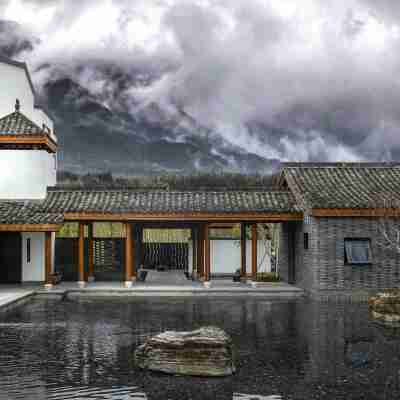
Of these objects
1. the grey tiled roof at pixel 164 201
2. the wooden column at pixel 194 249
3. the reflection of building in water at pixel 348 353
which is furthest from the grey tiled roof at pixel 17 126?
the reflection of building in water at pixel 348 353

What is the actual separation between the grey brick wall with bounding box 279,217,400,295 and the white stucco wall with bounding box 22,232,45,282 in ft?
36.7

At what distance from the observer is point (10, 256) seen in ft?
79.0

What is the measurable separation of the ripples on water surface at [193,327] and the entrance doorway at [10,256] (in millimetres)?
5933

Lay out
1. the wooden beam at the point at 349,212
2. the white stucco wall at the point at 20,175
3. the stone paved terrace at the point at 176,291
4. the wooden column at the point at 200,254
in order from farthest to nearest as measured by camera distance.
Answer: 1. the wooden column at the point at 200,254
2. the white stucco wall at the point at 20,175
3. the stone paved terrace at the point at 176,291
4. the wooden beam at the point at 349,212

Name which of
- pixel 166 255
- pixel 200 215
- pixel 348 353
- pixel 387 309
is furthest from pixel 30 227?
pixel 348 353

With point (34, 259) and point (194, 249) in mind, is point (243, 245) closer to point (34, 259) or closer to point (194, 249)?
point (194, 249)

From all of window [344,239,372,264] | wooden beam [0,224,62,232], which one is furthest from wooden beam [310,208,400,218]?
wooden beam [0,224,62,232]

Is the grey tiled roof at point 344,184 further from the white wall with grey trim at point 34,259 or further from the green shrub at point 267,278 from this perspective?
the white wall with grey trim at point 34,259

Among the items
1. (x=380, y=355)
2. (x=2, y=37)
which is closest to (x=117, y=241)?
(x=380, y=355)

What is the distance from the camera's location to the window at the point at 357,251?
67.6 ft

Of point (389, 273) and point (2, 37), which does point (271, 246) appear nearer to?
point (389, 273)

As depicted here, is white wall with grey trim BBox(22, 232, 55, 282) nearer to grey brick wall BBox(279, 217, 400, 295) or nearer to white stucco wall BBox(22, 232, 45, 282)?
white stucco wall BBox(22, 232, 45, 282)

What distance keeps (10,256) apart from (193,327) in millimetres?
12320

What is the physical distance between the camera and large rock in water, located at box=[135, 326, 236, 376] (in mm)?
9617
